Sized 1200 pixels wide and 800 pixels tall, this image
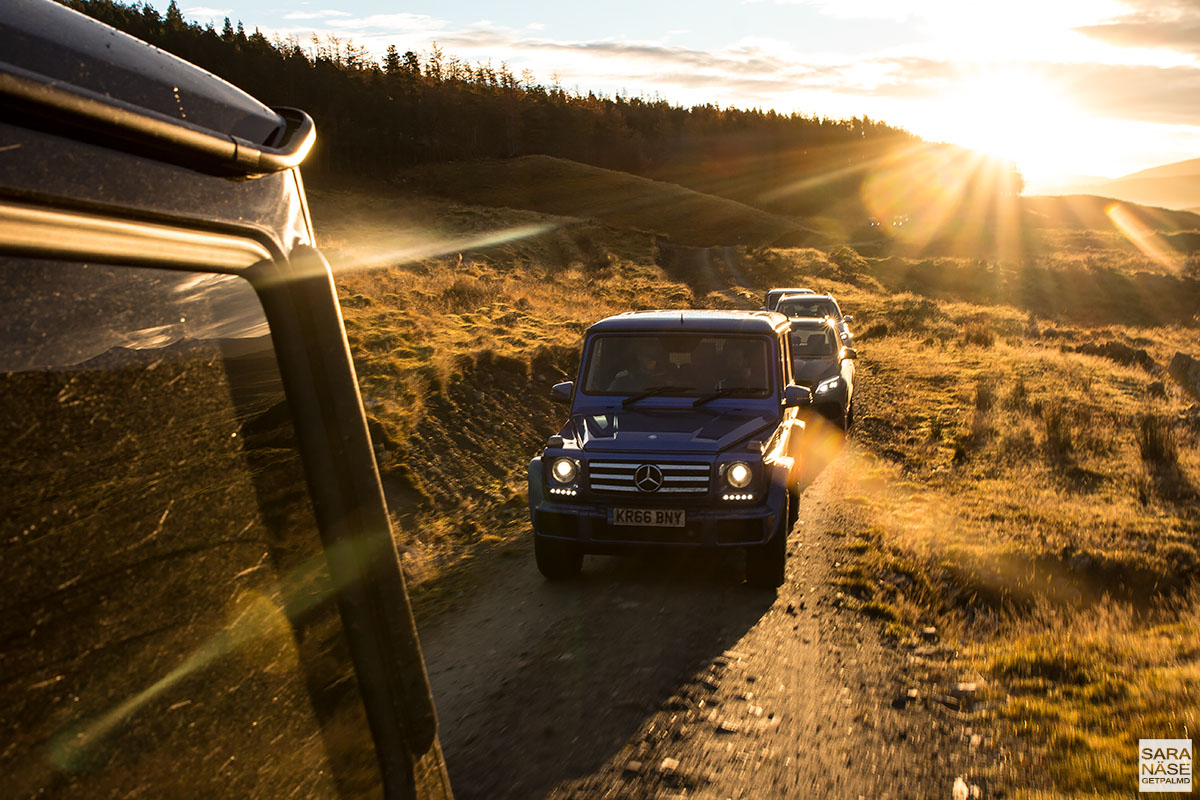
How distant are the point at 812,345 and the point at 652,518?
779cm

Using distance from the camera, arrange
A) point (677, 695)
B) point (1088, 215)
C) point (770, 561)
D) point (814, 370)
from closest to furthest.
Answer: point (677, 695), point (770, 561), point (814, 370), point (1088, 215)

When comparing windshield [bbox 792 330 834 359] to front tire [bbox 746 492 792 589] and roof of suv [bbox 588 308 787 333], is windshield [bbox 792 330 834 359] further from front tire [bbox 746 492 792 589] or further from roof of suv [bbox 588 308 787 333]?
front tire [bbox 746 492 792 589]

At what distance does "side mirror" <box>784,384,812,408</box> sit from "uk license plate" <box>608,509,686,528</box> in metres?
1.71

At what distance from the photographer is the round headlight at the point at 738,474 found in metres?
6.34

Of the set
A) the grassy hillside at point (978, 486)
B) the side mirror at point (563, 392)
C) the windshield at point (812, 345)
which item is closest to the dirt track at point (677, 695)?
the grassy hillside at point (978, 486)

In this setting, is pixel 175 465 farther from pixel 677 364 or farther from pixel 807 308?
pixel 807 308

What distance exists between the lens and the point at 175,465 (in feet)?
4.33

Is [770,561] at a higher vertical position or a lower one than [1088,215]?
higher

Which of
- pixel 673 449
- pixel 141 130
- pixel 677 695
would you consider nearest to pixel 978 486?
pixel 673 449

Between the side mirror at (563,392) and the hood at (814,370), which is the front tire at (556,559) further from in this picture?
the hood at (814,370)

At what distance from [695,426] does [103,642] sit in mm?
5877

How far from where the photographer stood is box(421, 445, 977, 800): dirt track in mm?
4059

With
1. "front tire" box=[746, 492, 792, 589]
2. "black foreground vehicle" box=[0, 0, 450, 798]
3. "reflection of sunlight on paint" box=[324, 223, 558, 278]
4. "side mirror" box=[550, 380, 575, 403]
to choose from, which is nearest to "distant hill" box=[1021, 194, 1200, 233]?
"reflection of sunlight on paint" box=[324, 223, 558, 278]

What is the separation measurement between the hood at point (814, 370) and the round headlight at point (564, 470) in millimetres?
6403
